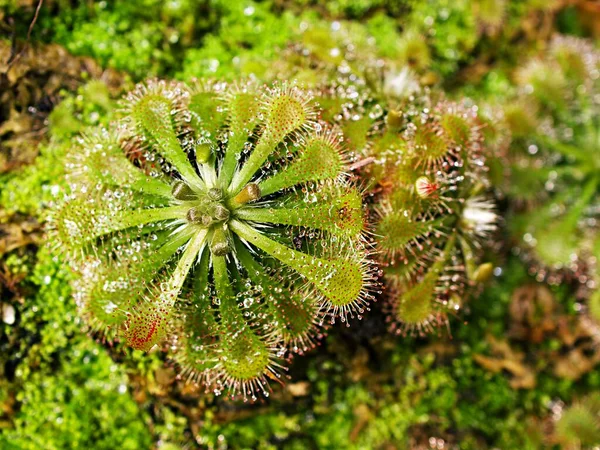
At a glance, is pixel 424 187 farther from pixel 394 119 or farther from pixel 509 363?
→ pixel 509 363

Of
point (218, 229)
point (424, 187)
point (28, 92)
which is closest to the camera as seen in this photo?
point (218, 229)

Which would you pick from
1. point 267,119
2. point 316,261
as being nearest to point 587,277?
point 316,261

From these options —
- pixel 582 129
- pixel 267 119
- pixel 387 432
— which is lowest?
pixel 387 432

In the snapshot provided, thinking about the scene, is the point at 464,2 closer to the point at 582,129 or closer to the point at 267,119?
the point at 582,129

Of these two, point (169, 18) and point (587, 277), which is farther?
point (587, 277)

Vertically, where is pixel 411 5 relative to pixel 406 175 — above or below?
above

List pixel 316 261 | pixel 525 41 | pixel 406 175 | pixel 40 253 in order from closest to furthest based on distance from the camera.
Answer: pixel 316 261 → pixel 406 175 → pixel 40 253 → pixel 525 41

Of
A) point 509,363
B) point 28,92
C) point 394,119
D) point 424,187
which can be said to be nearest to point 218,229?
point 424,187
